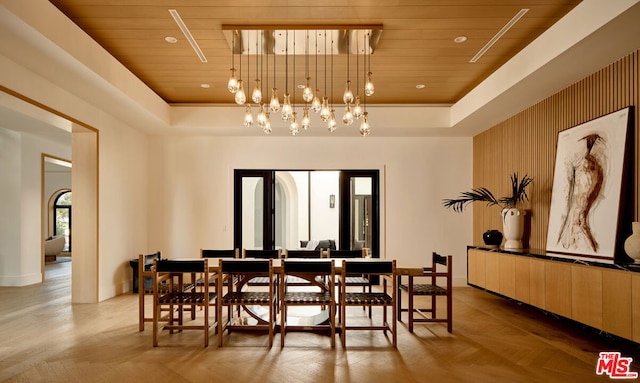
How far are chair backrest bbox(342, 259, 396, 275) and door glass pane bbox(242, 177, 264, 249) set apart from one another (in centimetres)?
406

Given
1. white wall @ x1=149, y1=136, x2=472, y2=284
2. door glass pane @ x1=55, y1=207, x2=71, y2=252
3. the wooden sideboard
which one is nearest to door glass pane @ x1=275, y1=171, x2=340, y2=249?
white wall @ x1=149, y1=136, x2=472, y2=284

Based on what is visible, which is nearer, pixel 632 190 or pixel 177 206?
pixel 632 190

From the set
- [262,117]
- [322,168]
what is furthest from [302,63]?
[322,168]

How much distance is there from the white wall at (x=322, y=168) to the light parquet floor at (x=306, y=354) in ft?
8.39

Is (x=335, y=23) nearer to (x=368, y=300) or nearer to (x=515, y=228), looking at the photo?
(x=368, y=300)

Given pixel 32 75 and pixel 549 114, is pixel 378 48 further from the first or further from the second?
pixel 32 75

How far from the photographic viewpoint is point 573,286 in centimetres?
402

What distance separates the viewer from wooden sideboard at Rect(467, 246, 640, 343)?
3.35 metres

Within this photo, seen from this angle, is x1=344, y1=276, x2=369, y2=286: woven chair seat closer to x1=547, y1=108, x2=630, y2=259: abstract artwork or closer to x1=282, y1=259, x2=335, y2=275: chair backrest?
x1=282, y1=259, x2=335, y2=275: chair backrest

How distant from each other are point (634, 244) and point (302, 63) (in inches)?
157

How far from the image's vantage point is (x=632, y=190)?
156 inches

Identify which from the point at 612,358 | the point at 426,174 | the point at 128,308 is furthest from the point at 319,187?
the point at 612,358

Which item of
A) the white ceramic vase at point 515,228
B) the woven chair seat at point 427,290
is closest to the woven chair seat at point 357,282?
the woven chair seat at point 427,290

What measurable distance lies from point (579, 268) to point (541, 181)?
181 centimetres
